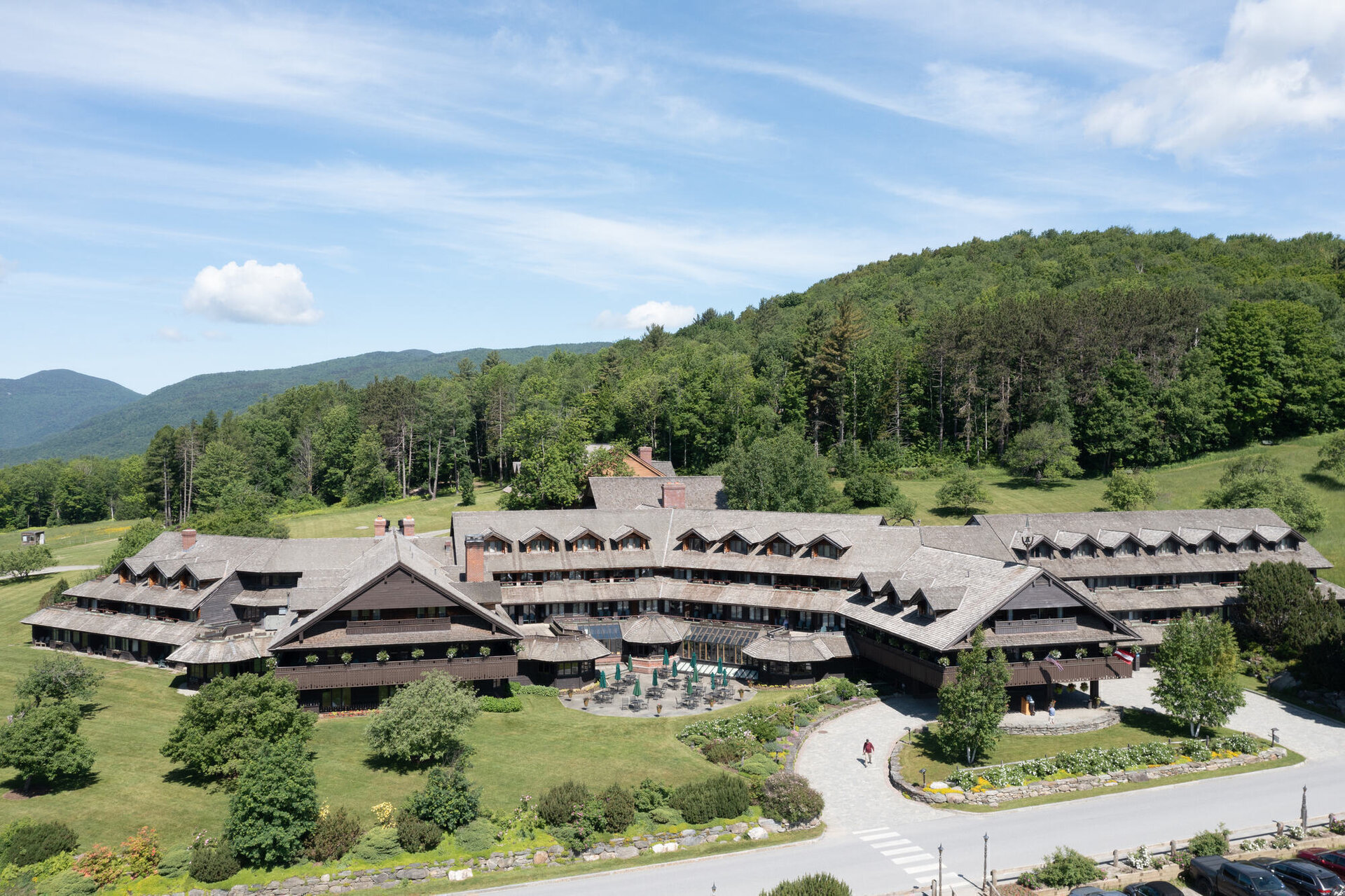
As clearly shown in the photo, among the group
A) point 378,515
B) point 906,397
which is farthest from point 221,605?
point 906,397

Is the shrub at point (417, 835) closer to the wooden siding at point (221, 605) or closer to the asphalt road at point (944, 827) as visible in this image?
the asphalt road at point (944, 827)

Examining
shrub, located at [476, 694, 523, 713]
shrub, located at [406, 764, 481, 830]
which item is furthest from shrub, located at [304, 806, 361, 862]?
shrub, located at [476, 694, 523, 713]

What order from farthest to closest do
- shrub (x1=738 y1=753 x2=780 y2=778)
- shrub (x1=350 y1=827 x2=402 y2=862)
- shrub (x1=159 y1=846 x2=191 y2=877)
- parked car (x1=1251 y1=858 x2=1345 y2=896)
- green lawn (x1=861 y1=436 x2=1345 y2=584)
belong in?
green lawn (x1=861 y1=436 x2=1345 y2=584) → shrub (x1=738 y1=753 x2=780 y2=778) → shrub (x1=350 y1=827 x2=402 y2=862) → shrub (x1=159 y1=846 x2=191 y2=877) → parked car (x1=1251 y1=858 x2=1345 y2=896)

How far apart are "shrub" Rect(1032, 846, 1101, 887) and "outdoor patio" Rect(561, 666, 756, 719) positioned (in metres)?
23.9

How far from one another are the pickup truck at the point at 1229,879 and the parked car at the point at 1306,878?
943mm

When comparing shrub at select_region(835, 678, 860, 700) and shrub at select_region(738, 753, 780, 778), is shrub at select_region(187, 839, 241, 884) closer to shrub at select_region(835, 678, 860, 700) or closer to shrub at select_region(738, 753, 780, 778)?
shrub at select_region(738, 753, 780, 778)

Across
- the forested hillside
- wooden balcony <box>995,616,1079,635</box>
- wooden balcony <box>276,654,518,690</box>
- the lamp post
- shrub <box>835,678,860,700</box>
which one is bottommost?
the lamp post

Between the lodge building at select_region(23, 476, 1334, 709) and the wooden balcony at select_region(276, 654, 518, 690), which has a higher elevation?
the lodge building at select_region(23, 476, 1334, 709)

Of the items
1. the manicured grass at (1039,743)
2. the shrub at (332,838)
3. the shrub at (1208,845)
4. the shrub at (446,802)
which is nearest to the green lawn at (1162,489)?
the manicured grass at (1039,743)

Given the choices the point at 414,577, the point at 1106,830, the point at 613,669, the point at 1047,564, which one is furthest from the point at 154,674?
the point at 1047,564

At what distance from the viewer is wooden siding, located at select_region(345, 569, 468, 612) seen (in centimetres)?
5419

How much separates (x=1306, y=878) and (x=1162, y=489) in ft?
250

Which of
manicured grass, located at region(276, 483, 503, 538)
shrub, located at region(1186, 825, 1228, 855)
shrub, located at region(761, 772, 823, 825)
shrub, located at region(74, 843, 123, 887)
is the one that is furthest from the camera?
manicured grass, located at region(276, 483, 503, 538)

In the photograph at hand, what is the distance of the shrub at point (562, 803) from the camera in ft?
128
